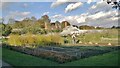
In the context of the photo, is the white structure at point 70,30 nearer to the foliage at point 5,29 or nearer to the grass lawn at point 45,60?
the grass lawn at point 45,60

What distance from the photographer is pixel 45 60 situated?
→ 23.7ft

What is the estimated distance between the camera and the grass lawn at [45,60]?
6977 millimetres

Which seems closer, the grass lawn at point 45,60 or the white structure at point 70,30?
the grass lawn at point 45,60

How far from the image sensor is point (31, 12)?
7.27 meters

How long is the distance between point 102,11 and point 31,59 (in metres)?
2.11

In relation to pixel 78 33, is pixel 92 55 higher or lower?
lower

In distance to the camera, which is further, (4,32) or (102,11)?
(4,32)

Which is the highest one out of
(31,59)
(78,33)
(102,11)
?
(102,11)

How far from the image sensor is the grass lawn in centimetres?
698

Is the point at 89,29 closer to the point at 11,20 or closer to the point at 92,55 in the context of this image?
the point at 92,55

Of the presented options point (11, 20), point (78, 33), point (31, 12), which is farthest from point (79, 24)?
point (11, 20)

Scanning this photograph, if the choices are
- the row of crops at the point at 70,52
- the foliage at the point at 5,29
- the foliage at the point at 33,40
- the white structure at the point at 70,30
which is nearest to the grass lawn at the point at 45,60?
the row of crops at the point at 70,52

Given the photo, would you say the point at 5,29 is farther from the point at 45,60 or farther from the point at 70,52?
the point at 70,52

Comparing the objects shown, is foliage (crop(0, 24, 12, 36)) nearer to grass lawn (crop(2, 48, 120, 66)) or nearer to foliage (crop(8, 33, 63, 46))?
foliage (crop(8, 33, 63, 46))
